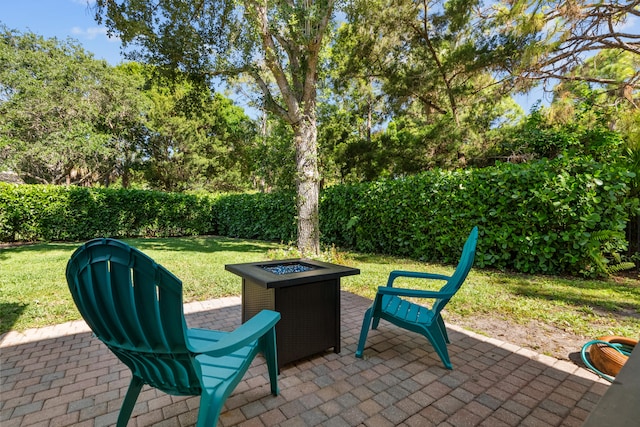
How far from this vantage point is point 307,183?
7.25 meters

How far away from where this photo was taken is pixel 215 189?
24.8 meters

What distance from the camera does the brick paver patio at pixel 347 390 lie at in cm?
190

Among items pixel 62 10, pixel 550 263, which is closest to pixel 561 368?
pixel 550 263

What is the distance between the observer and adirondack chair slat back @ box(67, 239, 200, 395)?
127 cm

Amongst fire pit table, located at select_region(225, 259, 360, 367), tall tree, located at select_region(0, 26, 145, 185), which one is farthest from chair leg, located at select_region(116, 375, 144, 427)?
tall tree, located at select_region(0, 26, 145, 185)

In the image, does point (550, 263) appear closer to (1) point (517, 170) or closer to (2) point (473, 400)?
(1) point (517, 170)

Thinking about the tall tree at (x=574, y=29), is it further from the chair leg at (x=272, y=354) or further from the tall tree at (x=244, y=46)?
the chair leg at (x=272, y=354)

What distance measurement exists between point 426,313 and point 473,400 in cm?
72

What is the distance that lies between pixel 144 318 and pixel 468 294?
4.35 m

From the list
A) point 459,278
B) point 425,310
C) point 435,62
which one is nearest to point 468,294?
point 425,310

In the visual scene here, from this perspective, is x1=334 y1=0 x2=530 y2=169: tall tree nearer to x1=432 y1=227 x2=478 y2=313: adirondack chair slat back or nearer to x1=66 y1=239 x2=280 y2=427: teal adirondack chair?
x1=432 y1=227 x2=478 y2=313: adirondack chair slat back

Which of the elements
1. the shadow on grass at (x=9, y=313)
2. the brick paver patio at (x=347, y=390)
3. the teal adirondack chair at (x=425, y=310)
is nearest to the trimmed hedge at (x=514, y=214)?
the brick paver patio at (x=347, y=390)

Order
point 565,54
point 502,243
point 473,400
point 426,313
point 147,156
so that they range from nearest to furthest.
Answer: point 473,400, point 426,313, point 502,243, point 565,54, point 147,156

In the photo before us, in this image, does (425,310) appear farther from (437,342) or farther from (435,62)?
(435,62)
